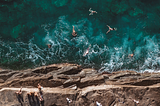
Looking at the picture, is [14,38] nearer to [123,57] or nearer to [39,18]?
[39,18]

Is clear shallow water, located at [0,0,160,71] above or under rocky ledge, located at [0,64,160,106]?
above

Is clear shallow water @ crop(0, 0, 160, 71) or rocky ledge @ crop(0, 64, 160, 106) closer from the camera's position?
rocky ledge @ crop(0, 64, 160, 106)

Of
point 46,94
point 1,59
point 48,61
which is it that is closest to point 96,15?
point 48,61

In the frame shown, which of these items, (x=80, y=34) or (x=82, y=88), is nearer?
(x=82, y=88)

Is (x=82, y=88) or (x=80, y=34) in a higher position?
(x=80, y=34)
